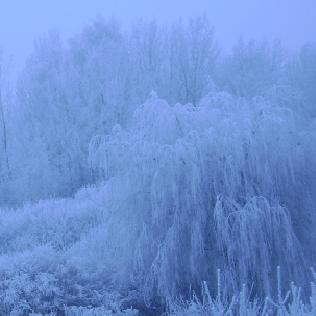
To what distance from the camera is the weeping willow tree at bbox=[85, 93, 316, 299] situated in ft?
22.2

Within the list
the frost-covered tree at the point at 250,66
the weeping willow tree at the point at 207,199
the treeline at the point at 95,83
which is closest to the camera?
the weeping willow tree at the point at 207,199

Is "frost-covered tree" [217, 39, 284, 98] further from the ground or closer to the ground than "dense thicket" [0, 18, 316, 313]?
further from the ground

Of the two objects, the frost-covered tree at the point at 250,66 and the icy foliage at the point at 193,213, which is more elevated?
the frost-covered tree at the point at 250,66

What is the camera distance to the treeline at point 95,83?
1730cm

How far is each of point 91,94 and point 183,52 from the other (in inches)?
176

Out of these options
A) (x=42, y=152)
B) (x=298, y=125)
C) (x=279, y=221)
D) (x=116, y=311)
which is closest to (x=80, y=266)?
(x=116, y=311)

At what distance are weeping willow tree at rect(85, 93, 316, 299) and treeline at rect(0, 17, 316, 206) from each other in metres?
8.61

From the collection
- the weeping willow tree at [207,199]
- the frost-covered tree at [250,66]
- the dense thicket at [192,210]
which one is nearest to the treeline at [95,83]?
the frost-covered tree at [250,66]

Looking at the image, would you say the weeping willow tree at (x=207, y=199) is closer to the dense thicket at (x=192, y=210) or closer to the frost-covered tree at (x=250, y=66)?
the dense thicket at (x=192, y=210)

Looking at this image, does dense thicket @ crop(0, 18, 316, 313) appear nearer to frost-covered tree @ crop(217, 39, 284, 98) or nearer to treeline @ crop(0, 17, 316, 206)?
treeline @ crop(0, 17, 316, 206)

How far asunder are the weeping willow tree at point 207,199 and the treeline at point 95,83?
8610 mm

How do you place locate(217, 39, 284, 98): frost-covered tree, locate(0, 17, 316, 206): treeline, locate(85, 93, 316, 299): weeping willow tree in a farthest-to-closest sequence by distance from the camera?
locate(217, 39, 284, 98): frost-covered tree
locate(0, 17, 316, 206): treeline
locate(85, 93, 316, 299): weeping willow tree

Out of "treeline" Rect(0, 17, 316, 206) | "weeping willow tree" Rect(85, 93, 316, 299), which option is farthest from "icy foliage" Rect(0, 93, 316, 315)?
"treeline" Rect(0, 17, 316, 206)

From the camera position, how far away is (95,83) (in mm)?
18875
